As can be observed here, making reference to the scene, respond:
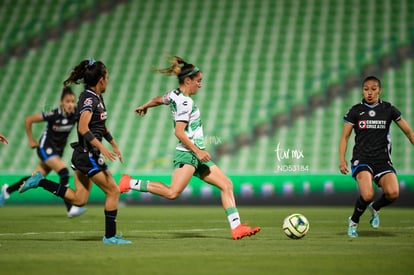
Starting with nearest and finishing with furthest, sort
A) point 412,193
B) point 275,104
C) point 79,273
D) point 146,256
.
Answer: point 79,273, point 146,256, point 412,193, point 275,104

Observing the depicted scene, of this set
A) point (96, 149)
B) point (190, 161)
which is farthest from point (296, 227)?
point (96, 149)

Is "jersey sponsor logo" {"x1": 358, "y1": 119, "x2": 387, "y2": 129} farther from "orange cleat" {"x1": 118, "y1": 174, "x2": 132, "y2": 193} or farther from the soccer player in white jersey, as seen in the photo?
"orange cleat" {"x1": 118, "y1": 174, "x2": 132, "y2": 193}

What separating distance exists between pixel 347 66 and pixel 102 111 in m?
14.8

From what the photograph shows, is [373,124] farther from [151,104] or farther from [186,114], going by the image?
[151,104]

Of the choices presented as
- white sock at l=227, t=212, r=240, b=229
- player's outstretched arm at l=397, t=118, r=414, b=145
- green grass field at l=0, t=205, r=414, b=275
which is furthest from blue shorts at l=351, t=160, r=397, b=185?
white sock at l=227, t=212, r=240, b=229

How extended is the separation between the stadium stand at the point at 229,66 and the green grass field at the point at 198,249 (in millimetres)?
7968

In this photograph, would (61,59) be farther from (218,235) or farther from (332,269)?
(332,269)

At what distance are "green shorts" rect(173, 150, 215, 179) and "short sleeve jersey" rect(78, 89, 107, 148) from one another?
990mm

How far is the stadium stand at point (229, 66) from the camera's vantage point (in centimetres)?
2152

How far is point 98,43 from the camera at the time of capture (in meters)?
25.8

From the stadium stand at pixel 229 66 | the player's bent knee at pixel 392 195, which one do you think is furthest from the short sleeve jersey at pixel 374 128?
the stadium stand at pixel 229 66

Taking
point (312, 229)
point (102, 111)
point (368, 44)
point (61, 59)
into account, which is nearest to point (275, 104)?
point (368, 44)

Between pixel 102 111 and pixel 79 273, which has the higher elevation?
pixel 102 111

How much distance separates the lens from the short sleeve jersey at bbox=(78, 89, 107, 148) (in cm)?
896
